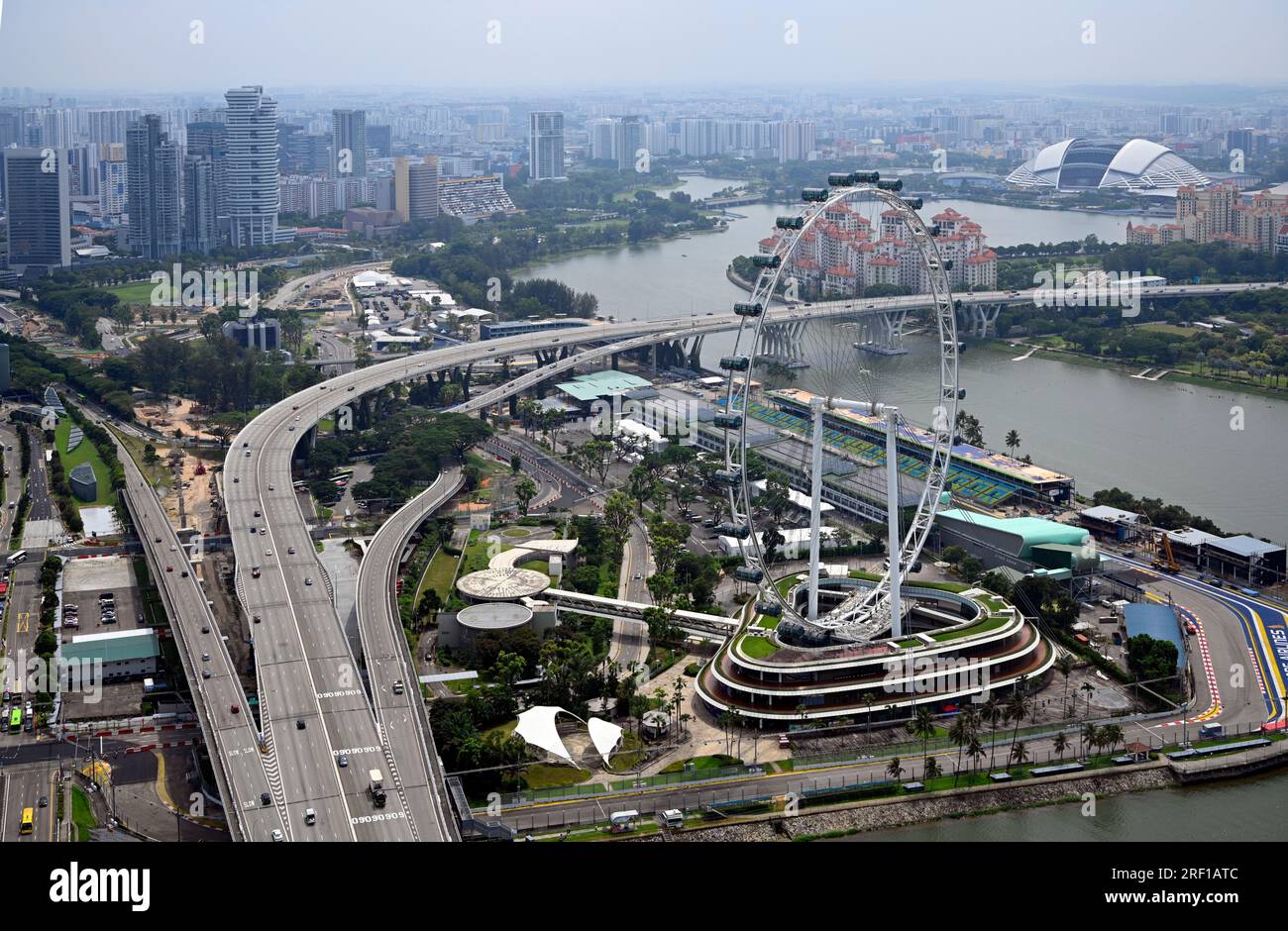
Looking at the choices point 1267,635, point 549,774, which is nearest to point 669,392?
point 1267,635

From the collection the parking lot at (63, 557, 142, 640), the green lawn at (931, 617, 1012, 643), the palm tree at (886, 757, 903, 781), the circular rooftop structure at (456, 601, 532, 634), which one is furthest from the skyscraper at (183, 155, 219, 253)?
the palm tree at (886, 757, 903, 781)

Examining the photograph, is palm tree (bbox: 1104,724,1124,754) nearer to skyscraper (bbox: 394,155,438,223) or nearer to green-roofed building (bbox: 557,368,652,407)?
green-roofed building (bbox: 557,368,652,407)

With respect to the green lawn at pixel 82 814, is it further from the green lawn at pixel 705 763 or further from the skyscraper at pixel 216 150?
the skyscraper at pixel 216 150

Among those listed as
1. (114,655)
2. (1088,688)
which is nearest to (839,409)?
(1088,688)

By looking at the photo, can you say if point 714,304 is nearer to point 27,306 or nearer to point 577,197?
point 27,306

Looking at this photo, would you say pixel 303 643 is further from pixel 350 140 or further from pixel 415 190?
pixel 350 140

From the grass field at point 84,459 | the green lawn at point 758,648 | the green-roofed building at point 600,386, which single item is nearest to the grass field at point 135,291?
the grass field at point 84,459
